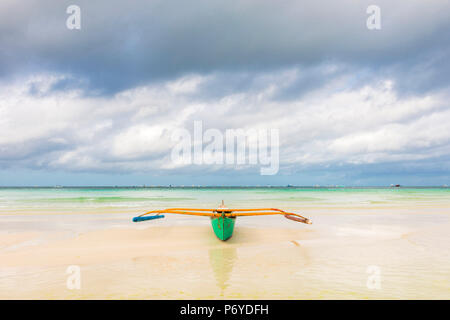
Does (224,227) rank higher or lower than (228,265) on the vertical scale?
higher

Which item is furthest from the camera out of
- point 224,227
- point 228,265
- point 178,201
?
point 178,201

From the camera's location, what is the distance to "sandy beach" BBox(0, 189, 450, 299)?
17.2ft

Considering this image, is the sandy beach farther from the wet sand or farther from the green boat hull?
the green boat hull

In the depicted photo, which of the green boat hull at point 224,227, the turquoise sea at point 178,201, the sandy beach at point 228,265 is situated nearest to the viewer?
the sandy beach at point 228,265

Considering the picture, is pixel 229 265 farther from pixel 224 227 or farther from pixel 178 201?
pixel 178 201

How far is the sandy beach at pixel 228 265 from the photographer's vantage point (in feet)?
17.2

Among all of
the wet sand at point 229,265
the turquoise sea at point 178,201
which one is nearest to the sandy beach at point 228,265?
the wet sand at point 229,265

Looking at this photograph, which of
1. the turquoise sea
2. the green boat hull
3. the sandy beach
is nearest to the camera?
the sandy beach

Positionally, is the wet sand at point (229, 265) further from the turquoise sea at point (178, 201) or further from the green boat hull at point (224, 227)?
the turquoise sea at point (178, 201)

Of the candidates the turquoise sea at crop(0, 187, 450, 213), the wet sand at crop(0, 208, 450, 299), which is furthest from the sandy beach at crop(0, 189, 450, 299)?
the turquoise sea at crop(0, 187, 450, 213)

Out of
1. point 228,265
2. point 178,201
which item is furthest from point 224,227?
point 178,201

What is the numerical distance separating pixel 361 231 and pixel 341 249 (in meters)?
4.46

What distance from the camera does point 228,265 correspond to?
6.91m
